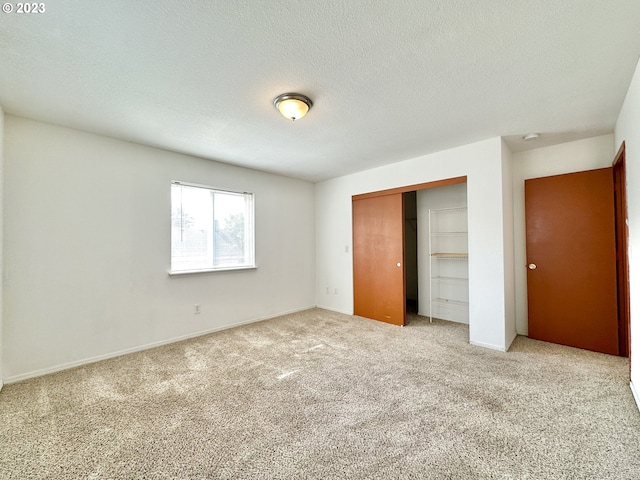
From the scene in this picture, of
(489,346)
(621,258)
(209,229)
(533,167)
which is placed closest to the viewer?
(621,258)

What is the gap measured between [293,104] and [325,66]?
0.47 metres

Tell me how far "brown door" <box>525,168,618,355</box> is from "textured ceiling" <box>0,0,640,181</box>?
Result: 693 mm

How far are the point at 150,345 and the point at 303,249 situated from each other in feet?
9.17

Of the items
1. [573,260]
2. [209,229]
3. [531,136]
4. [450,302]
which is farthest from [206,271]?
[573,260]

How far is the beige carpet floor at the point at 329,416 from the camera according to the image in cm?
154

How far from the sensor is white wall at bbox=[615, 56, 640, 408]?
202 centimetres

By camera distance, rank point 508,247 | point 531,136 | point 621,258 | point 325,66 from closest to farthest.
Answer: point 325,66, point 621,258, point 531,136, point 508,247

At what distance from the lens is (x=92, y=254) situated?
2982 millimetres

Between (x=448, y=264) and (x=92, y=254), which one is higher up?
(x=92, y=254)

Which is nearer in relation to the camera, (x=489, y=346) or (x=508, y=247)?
(x=489, y=346)

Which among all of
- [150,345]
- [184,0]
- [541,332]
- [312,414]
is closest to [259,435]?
[312,414]

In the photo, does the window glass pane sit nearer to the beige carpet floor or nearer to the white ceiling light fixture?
the beige carpet floor

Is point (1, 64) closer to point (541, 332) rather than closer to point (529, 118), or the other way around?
point (529, 118)

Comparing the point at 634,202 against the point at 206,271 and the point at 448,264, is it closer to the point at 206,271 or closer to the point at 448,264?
the point at 448,264
